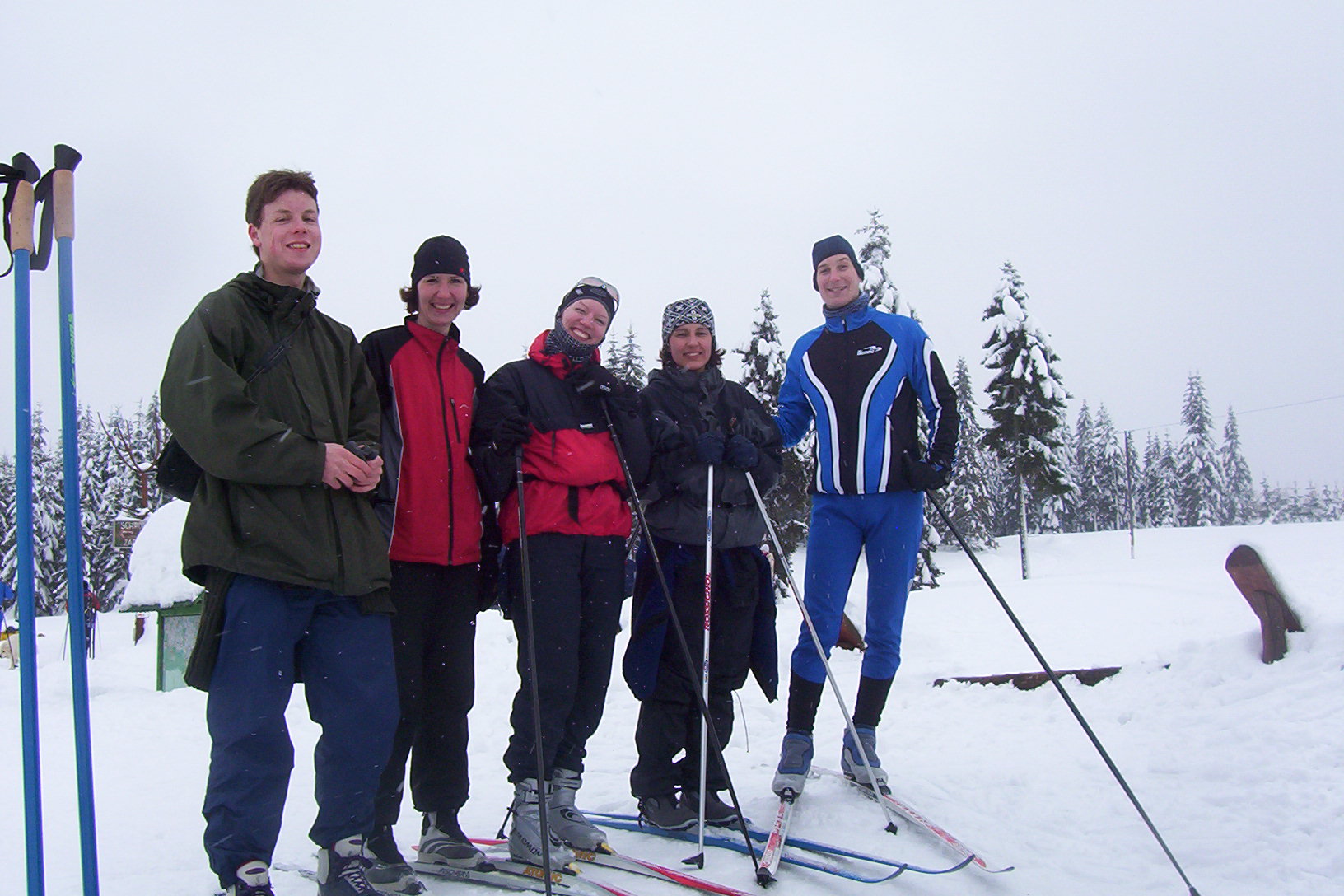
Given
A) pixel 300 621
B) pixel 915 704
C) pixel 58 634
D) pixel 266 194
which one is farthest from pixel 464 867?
pixel 58 634

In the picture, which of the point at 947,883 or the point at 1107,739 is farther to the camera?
the point at 1107,739

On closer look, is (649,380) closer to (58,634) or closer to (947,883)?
(947,883)

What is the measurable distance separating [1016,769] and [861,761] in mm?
909

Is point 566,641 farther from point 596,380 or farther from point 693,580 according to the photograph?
point 596,380

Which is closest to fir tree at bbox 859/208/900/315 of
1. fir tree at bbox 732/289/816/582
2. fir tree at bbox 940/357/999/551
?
fir tree at bbox 732/289/816/582

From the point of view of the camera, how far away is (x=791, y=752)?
146 inches

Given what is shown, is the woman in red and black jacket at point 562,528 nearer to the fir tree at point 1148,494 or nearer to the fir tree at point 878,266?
the fir tree at point 878,266

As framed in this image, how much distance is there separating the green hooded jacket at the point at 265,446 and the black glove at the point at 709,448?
4.73ft

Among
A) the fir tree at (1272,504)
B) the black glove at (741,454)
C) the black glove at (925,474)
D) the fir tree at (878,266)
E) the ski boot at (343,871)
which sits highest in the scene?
the fir tree at (878,266)

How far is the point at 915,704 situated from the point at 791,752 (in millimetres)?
2405

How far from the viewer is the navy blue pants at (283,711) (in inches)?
89.0

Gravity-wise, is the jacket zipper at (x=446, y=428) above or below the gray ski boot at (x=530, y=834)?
above

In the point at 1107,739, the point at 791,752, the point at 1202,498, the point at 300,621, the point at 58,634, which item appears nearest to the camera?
the point at 300,621

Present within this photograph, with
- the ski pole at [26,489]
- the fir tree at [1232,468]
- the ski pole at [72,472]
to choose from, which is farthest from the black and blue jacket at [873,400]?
the fir tree at [1232,468]
